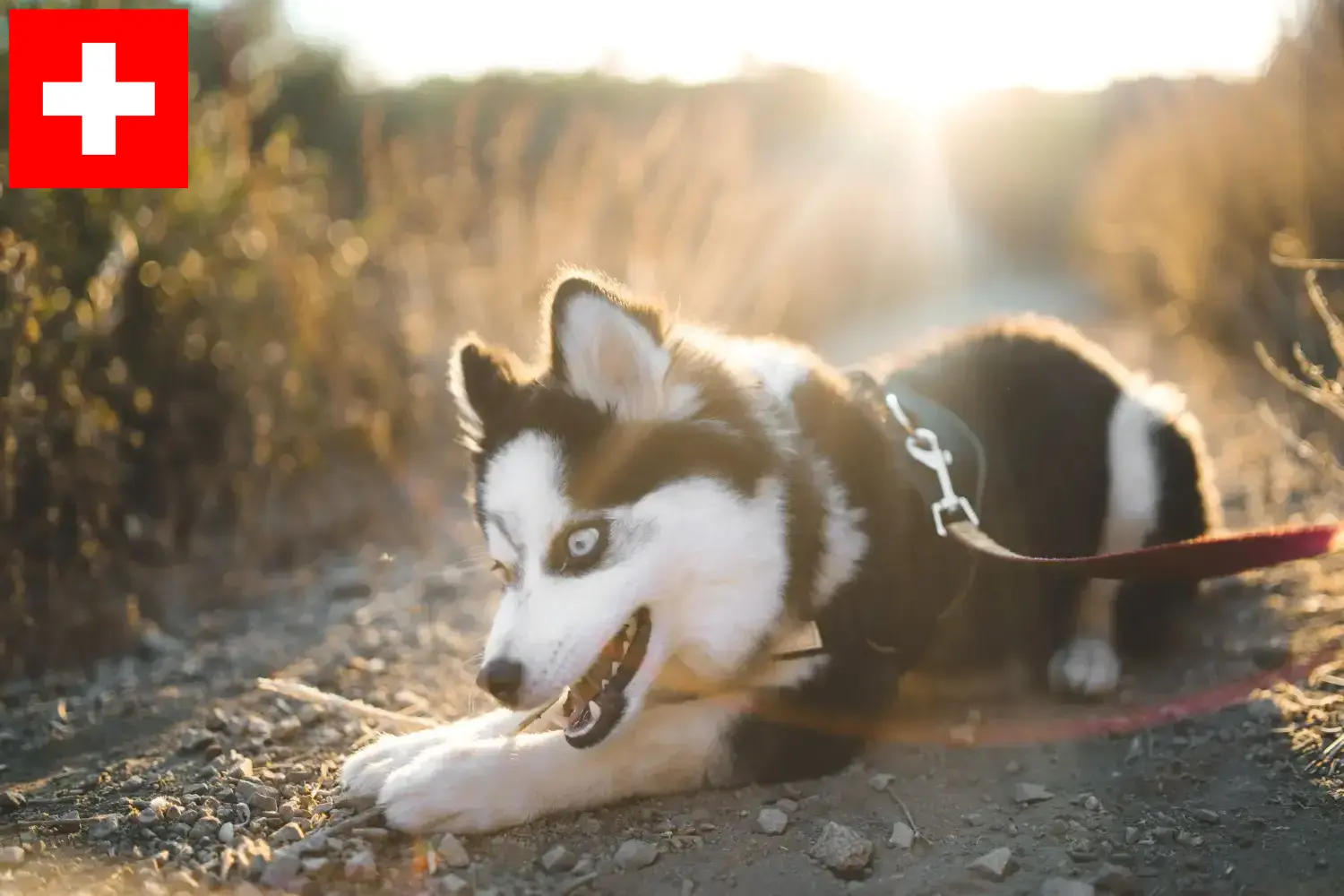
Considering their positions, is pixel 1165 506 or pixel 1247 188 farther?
pixel 1247 188

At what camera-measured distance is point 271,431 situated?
5391 millimetres

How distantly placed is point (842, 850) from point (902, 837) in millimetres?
191

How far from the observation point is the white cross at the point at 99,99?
4.86 metres

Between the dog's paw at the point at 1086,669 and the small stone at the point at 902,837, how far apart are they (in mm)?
1073

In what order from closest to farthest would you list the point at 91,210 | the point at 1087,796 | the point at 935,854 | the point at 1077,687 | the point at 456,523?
the point at 935,854 < the point at 1087,796 < the point at 1077,687 < the point at 91,210 < the point at 456,523

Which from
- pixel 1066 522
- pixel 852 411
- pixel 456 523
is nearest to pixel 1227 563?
pixel 1066 522

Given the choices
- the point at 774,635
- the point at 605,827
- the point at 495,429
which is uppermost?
the point at 495,429

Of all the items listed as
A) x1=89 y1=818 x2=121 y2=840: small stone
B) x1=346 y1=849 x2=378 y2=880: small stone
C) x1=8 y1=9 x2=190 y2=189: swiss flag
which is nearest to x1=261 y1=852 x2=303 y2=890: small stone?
x1=346 y1=849 x2=378 y2=880: small stone

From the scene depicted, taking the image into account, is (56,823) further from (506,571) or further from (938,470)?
(938,470)

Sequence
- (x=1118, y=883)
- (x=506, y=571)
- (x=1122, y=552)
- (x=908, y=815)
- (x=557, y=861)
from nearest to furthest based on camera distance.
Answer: (x=1118, y=883) < (x=557, y=861) < (x=908, y=815) < (x=506, y=571) < (x=1122, y=552)

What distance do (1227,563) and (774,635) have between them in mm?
1204

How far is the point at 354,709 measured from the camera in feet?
10.4

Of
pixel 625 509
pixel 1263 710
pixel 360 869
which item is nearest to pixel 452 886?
pixel 360 869

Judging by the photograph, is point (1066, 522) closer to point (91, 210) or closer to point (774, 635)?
point (774, 635)
